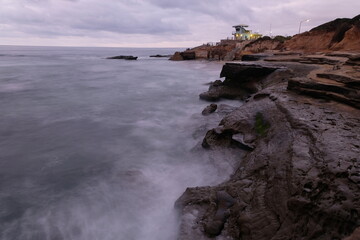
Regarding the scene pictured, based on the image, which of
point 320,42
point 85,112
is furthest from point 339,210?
point 320,42

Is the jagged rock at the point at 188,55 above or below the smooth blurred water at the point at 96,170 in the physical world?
above

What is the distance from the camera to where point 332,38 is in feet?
82.3

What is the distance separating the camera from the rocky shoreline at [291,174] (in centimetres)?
305

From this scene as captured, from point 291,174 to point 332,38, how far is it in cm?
2761

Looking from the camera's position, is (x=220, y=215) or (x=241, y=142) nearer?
(x=220, y=215)

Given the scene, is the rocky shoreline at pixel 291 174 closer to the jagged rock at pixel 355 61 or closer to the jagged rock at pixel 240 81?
the jagged rock at pixel 355 61

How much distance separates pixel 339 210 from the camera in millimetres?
2857

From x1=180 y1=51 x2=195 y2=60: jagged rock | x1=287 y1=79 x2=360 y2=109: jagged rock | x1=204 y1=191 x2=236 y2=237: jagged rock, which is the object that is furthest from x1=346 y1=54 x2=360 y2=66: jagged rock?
x1=180 y1=51 x2=195 y2=60: jagged rock

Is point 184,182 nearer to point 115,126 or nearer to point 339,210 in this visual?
point 339,210

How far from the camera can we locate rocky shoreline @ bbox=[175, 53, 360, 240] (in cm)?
305

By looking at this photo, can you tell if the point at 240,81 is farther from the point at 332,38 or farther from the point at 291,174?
the point at 332,38

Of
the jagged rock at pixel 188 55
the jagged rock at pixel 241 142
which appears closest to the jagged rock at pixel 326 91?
the jagged rock at pixel 241 142

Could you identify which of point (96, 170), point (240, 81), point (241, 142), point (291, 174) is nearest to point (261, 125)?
point (241, 142)

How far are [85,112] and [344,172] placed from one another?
38.9 ft
